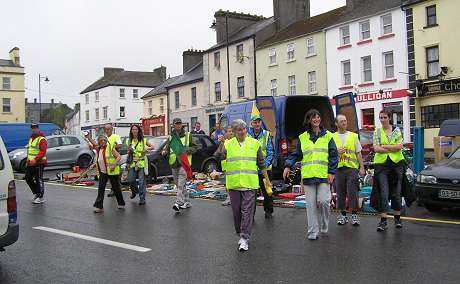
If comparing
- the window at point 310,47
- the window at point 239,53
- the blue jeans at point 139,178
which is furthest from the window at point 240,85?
the blue jeans at point 139,178

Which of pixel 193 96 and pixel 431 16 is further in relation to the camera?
pixel 193 96

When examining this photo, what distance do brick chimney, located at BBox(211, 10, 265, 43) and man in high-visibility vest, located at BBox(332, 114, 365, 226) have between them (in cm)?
3922

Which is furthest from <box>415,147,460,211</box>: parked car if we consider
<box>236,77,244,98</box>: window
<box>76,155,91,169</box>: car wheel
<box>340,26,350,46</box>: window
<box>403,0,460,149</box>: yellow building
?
<box>236,77,244,98</box>: window

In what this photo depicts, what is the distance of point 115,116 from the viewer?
64.3 metres

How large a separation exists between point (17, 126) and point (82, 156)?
4515 mm

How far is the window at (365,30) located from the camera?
3291cm

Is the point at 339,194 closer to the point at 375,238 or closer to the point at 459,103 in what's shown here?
the point at 375,238

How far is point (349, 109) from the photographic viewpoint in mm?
12859

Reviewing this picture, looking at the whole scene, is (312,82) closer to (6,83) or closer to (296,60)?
(296,60)

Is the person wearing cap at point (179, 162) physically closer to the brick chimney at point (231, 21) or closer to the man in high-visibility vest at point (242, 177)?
the man in high-visibility vest at point (242, 177)

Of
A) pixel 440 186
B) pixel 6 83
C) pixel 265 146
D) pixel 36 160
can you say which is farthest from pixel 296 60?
pixel 6 83

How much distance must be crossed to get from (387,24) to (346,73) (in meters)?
4.11

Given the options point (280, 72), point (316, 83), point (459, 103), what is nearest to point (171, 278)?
point (459, 103)

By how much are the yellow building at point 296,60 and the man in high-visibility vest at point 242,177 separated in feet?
95.7
